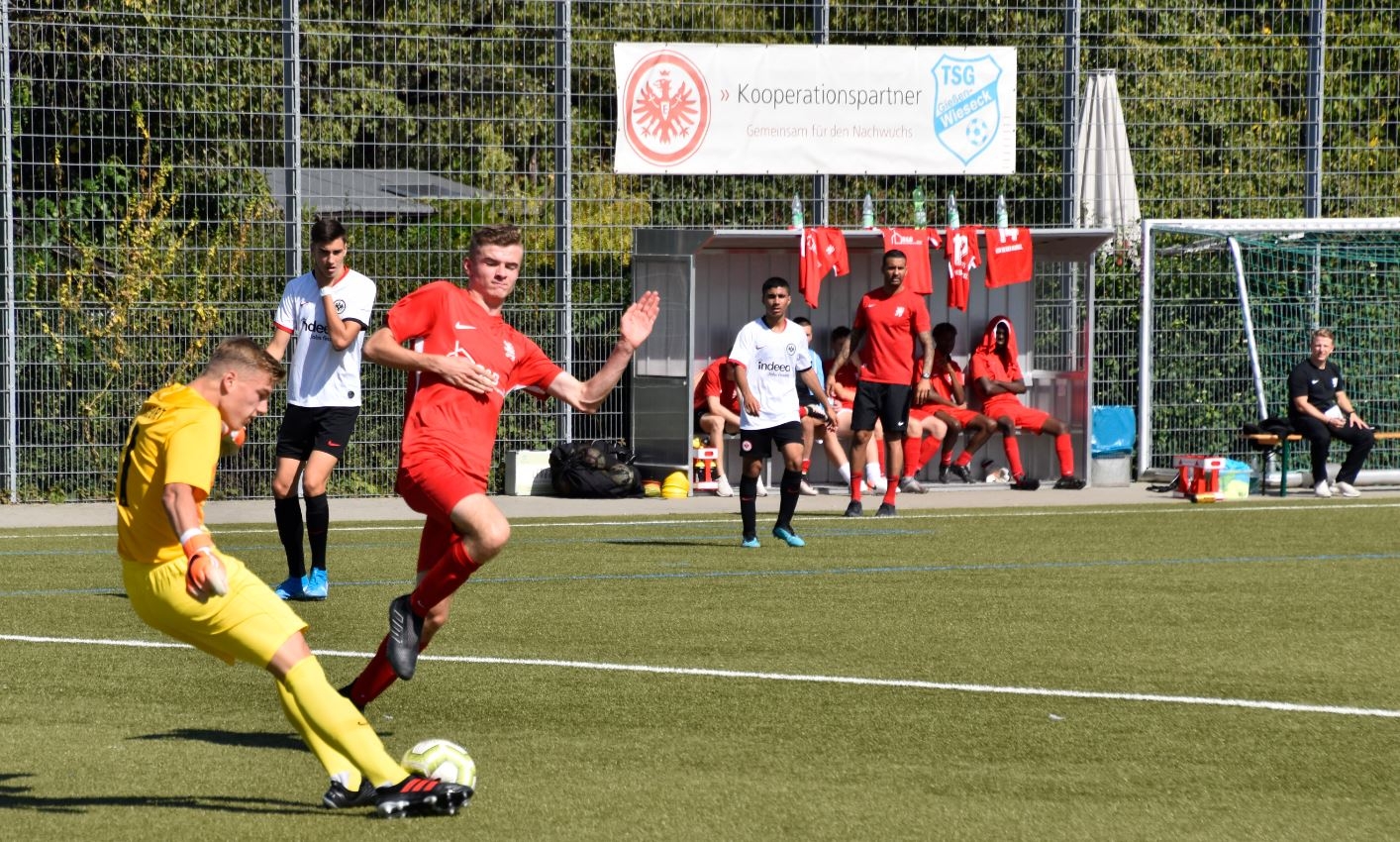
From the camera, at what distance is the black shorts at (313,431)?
10508mm

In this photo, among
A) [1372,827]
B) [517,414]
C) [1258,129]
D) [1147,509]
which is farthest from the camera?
[1258,129]

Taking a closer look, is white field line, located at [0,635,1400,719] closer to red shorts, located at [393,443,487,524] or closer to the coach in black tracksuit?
red shorts, located at [393,443,487,524]

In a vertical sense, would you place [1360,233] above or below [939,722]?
above

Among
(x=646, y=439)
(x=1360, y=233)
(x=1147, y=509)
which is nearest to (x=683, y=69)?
(x=646, y=439)

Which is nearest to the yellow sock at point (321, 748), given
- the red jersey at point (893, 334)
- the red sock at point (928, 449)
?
the red jersey at point (893, 334)

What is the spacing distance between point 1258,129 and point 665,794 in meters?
16.5

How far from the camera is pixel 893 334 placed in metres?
15.4

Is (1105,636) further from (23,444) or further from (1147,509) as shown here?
(23,444)

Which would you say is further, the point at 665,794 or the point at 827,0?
the point at 827,0

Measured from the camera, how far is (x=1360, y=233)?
20.7m

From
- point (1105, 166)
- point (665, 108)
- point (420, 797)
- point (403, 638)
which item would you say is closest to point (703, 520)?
point (665, 108)

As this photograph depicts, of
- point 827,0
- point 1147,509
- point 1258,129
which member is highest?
point 827,0

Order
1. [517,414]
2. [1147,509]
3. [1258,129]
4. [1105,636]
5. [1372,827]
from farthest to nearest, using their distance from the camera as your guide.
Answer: [1258,129] < [517,414] < [1147,509] < [1105,636] < [1372,827]

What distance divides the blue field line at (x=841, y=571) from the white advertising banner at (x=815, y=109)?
760cm
